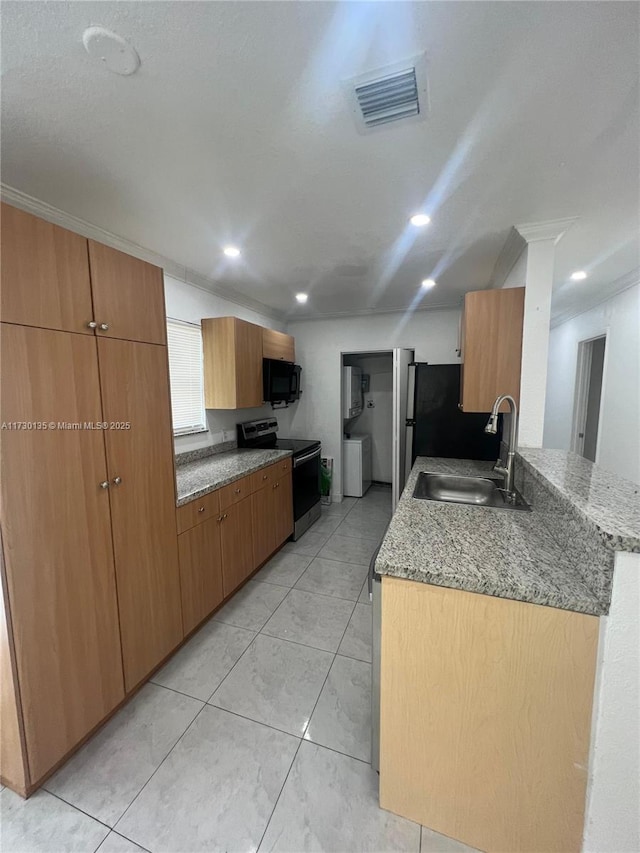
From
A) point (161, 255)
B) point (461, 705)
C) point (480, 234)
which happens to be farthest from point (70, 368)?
point (480, 234)

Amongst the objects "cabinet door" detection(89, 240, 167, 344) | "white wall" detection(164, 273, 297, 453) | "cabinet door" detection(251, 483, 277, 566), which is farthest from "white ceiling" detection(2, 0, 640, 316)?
"cabinet door" detection(251, 483, 277, 566)

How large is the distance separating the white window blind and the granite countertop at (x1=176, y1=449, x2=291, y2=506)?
31 cm

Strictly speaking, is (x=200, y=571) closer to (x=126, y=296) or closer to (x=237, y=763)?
(x=237, y=763)

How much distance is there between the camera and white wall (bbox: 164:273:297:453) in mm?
2703

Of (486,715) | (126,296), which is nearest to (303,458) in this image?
(126,296)

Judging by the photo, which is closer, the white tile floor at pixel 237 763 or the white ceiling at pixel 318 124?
the white ceiling at pixel 318 124

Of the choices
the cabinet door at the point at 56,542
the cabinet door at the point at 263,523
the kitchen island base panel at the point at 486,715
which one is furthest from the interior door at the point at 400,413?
the cabinet door at the point at 56,542

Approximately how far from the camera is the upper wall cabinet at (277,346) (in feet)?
11.4

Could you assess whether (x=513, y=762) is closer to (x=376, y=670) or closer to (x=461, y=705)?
(x=461, y=705)

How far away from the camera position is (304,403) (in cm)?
460

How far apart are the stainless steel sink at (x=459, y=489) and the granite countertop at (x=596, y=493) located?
335 millimetres

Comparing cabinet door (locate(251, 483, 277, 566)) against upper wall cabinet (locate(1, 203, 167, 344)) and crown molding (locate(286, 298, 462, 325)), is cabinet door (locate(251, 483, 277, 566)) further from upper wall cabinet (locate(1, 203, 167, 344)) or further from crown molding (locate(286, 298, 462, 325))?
crown molding (locate(286, 298, 462, 325))

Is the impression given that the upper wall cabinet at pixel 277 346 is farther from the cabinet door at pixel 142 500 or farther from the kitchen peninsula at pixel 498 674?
the kitchen peninsula at pixel 498 674

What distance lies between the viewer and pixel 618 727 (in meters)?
0.93
